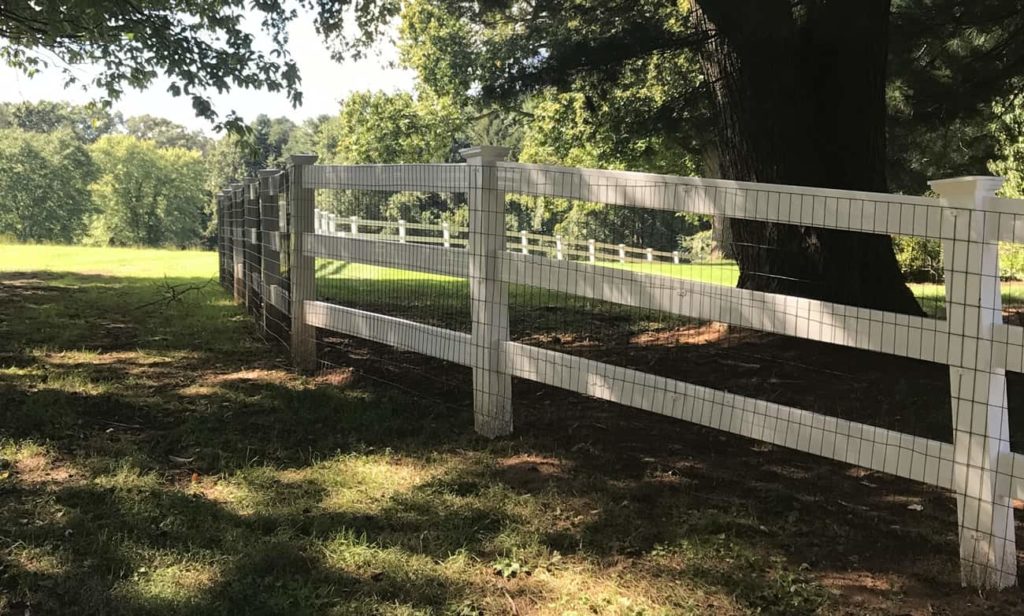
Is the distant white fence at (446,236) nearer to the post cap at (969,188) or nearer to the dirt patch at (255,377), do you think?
the dirt patch at (255,377)

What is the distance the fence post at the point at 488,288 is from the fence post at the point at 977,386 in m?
2.40

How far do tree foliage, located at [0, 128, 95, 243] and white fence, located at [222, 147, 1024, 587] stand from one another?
69832 mm

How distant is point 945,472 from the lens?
2859 millimetres

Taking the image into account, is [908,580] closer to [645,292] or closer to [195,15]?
[645,292]

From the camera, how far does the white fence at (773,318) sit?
108 inches

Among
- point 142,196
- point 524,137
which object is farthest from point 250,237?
point 142,196

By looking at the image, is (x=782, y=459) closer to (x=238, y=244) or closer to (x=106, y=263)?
(x=238, y=244)

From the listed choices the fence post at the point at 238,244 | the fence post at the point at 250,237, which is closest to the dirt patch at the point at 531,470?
the fence post at the point at 250,237

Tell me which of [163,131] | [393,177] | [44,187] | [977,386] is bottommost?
[977,386]

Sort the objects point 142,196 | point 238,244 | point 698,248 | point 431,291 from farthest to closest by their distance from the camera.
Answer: point 142,196 < point 238,244 < point 431,291 < point 698,248

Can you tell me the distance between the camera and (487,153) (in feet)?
15.0

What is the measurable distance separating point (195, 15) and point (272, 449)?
9.36 meters

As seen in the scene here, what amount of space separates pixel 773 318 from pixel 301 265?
4.10 m

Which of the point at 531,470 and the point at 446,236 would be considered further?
the point at 446,236
